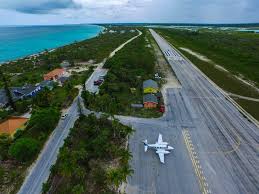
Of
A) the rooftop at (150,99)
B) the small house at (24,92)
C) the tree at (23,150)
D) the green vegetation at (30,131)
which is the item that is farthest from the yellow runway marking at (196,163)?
the small house at (24,92)

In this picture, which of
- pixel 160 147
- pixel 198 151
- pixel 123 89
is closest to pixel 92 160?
pixel 160 147

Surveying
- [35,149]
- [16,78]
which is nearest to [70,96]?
[35,149]

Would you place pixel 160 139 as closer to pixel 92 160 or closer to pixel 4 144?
pixel 92 160

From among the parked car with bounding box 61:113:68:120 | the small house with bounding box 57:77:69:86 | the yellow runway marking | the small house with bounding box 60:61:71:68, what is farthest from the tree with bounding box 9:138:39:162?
the small house with bounding box 60:61:71:68

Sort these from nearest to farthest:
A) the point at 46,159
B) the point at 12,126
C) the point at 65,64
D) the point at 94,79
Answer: the point at 46,159, the point at 12,126, the point at 94,79, the point at 65,64

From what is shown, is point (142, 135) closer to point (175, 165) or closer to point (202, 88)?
point (175, 165)

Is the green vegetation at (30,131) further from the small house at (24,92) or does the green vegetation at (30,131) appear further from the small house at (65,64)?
the small house at (65,64)
